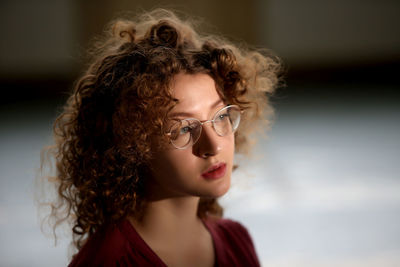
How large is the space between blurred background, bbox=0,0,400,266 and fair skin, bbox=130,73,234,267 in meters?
0.35

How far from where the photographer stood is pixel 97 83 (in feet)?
3.74

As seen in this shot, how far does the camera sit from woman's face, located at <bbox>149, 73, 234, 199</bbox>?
105cm

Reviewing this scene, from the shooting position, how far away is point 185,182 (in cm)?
107

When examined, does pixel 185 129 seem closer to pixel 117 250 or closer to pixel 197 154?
pixel 197 154

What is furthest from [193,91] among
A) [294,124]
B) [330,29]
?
[330,29]

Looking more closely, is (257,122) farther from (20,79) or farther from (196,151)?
(20,79)

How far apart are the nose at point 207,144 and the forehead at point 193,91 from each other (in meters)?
0.06

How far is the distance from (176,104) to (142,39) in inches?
9.7

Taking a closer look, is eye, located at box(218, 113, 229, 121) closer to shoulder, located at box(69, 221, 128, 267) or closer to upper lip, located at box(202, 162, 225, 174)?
upper lip, located at box(202, 162, 225, 174)

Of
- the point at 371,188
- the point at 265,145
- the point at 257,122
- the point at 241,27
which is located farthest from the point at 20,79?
the point at 257,122

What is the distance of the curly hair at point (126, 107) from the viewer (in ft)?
3.50

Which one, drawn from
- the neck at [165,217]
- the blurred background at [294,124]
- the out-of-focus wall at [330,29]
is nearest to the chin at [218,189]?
the neck at [165,217]

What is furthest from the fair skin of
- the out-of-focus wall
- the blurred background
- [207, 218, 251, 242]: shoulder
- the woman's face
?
the out-of-focus wall

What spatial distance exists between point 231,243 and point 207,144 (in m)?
0.43
